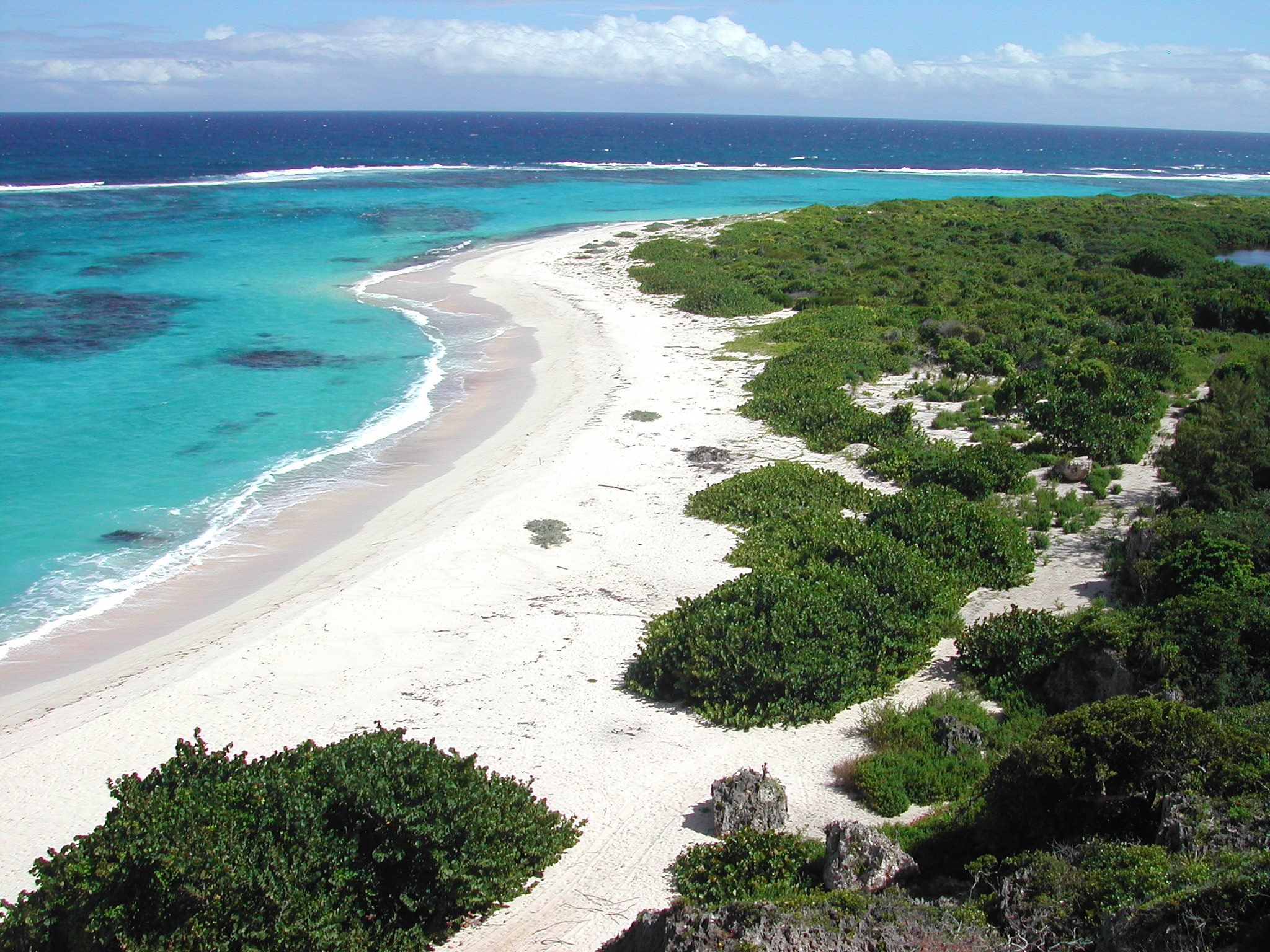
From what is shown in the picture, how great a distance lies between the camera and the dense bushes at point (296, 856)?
646 cm

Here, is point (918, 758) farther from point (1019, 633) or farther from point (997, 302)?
point (997, 302)

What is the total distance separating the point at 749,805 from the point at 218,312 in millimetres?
32760

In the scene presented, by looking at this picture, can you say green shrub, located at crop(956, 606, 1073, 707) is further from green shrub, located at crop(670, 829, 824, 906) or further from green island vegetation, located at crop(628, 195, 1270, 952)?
green shrub, located at crop(670, 829, 824, 906)

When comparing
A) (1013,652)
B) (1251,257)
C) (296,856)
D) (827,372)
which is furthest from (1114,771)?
(1251,257)

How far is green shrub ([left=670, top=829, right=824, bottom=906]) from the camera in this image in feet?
24.0

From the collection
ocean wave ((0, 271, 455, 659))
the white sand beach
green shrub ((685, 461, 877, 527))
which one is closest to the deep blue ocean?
ocean wave ((0, 271, 455, 659))

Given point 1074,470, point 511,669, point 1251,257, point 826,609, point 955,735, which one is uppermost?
point 1251,257

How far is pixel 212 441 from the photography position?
2153cm

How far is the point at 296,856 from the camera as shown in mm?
6898

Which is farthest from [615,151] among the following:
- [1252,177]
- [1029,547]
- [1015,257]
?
[1029,547]

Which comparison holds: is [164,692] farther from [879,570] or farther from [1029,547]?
[1029,547]

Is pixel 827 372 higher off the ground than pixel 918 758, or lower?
higher

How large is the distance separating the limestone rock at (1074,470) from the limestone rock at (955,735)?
9172mm

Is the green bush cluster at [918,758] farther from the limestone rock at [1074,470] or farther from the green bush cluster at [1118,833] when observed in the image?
the limestone rock at [1074,470]
